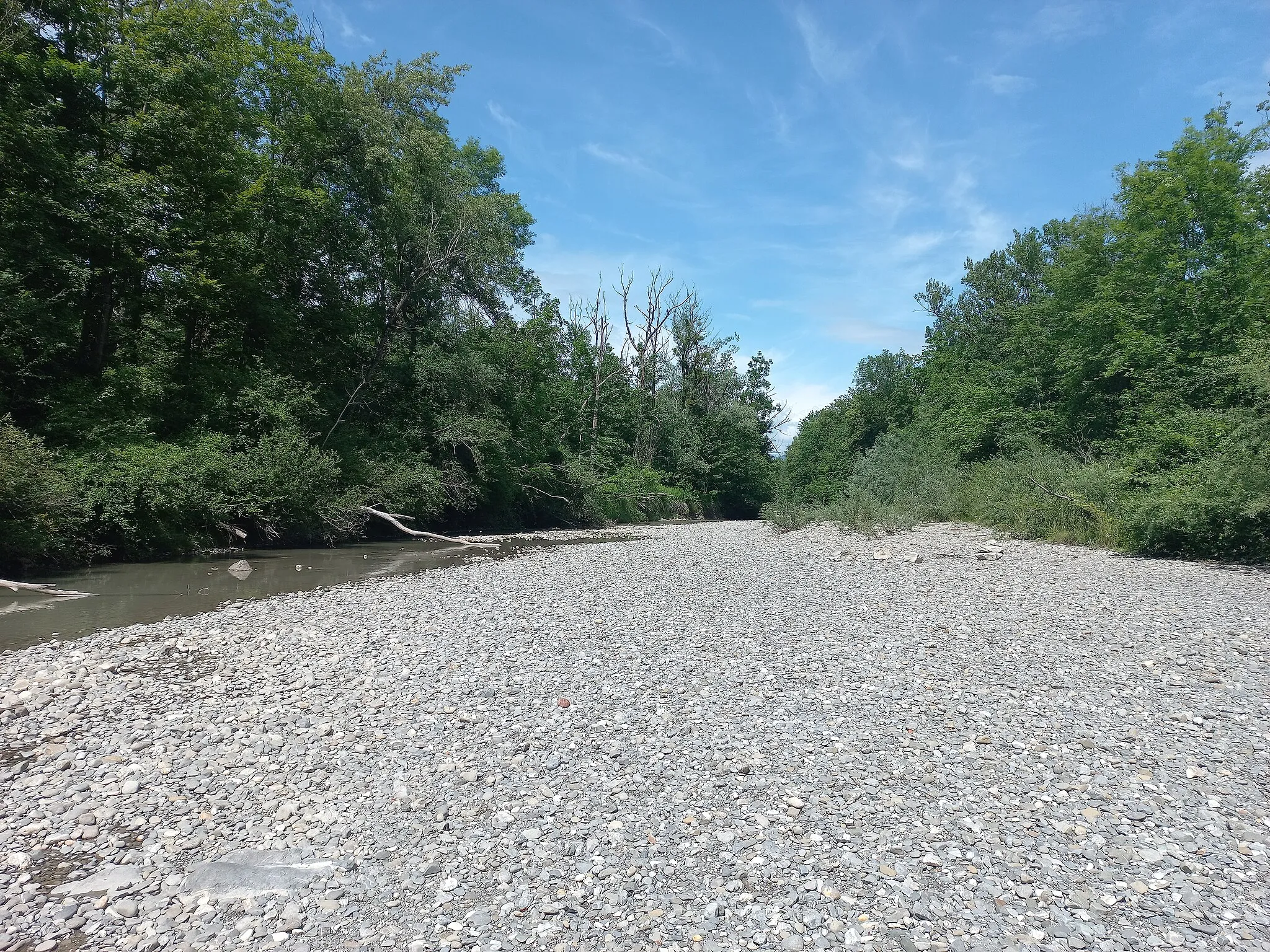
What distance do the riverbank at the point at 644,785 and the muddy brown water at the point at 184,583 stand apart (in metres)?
1.46

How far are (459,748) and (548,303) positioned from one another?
1399 inches

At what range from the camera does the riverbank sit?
3777 millimetres

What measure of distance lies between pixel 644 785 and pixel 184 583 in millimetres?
13759

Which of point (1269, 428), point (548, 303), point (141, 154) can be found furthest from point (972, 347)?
point (141, 154)

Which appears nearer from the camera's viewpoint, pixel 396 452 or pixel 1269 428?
pixel 1269 428

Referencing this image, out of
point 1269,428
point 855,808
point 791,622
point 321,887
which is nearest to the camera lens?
point 321,887

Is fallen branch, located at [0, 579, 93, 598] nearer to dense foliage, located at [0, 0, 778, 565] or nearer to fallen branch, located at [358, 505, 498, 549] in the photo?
dense foliage, located at [0, 0, 778, 565]

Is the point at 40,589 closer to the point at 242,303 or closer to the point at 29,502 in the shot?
the point at 29,502

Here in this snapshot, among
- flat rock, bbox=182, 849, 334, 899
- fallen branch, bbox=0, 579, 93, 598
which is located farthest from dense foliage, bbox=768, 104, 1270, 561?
fallen branch, bbox=0, 579, 93, 598

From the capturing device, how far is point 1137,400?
21.9 meters

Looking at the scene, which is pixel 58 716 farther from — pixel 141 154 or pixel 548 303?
pixel 548 303

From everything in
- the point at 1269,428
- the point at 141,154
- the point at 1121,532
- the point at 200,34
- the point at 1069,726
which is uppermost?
the point at 200,34

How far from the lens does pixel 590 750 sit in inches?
227

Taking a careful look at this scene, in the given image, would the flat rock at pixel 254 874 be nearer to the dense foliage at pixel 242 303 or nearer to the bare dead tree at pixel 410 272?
the dense foliage at pixel 242 303
